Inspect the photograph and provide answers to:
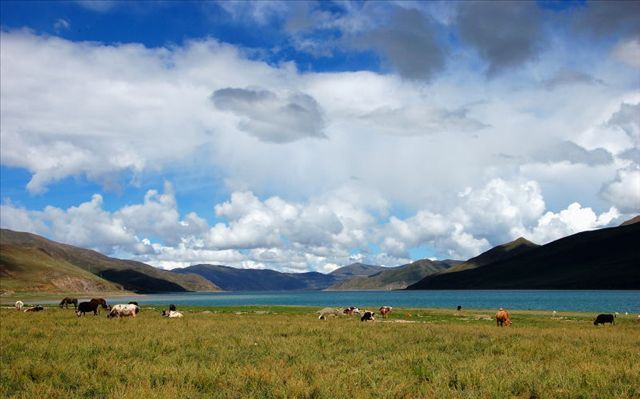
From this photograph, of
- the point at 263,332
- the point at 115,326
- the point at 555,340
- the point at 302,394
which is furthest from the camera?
the point at 115,326

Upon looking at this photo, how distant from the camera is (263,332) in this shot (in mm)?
29344

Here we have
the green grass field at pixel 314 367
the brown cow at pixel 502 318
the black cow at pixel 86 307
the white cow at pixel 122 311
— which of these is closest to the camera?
the green grass field at pixel 314 367

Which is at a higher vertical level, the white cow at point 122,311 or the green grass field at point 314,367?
the white cow at point 122,311

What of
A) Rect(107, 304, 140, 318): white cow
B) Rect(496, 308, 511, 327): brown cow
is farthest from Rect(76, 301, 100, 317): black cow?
Rect(496, 308, 511, 327): brown cow

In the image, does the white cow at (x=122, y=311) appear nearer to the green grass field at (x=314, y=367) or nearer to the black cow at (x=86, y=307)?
the black cow at (x=86, y=307)

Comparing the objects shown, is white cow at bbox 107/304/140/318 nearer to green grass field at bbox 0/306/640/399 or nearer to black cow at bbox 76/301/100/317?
black cow at bbox 76/301/100/317

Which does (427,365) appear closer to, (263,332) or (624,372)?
(624,372)

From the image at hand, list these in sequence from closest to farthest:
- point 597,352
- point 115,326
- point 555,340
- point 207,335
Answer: point 597,352 < point 555,340 < point 207,335 < point 115,326

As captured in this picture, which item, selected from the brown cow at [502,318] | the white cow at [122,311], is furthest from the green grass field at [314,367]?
the white cow at [122,311]

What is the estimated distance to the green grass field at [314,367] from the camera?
13.6 meters

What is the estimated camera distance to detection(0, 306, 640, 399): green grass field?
13.6m

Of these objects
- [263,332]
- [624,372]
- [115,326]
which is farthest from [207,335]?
[624,372]

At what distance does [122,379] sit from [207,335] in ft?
38.5

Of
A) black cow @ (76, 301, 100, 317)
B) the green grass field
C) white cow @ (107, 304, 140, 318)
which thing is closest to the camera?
the green grass field
